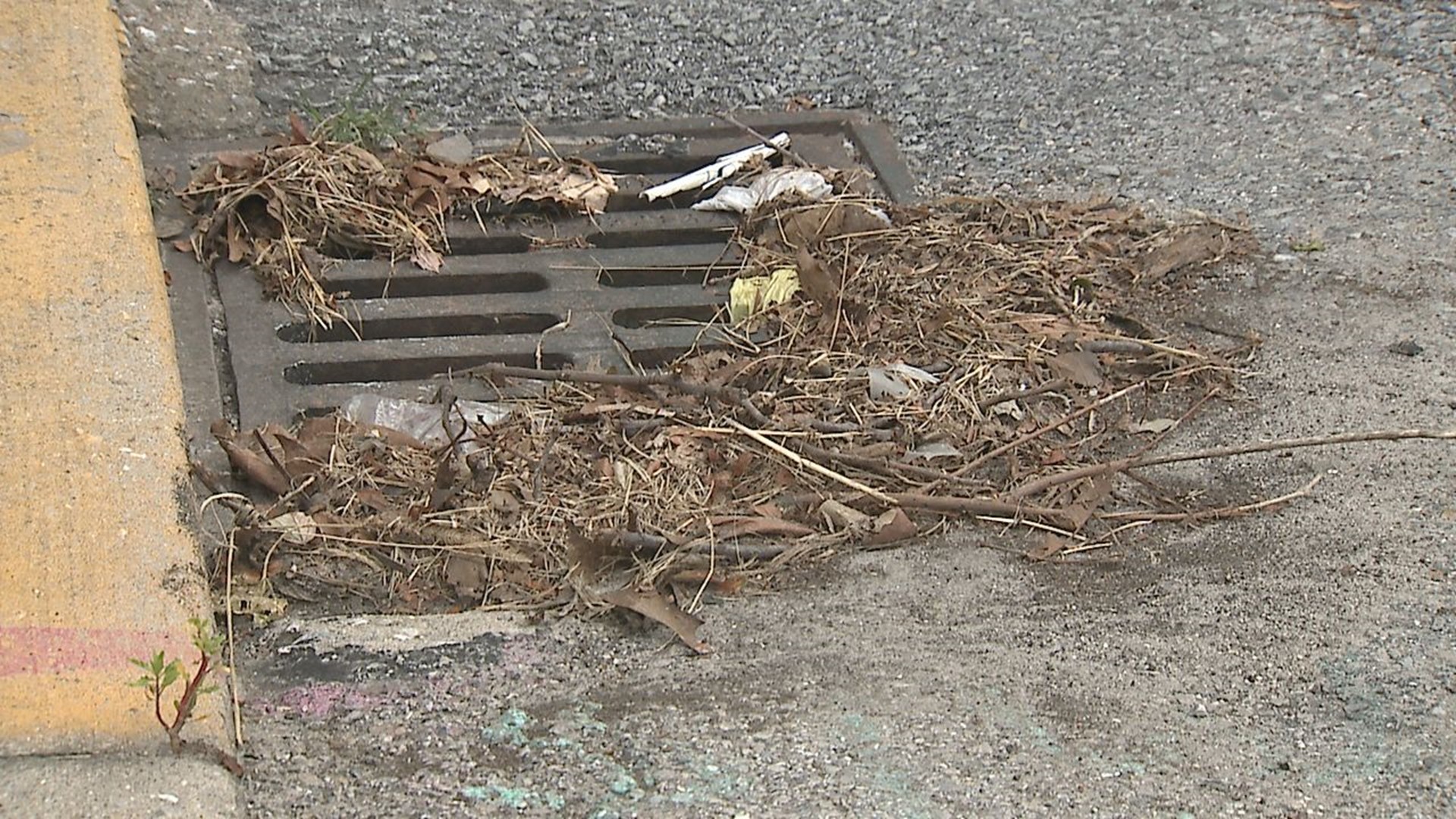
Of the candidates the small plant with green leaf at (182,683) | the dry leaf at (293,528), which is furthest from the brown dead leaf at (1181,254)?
the small plant with green leaf at (182,683)

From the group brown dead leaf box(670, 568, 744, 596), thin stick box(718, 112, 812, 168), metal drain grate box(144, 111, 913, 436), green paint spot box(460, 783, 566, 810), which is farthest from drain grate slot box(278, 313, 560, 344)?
green paint spot box(460, 783, 566, 810)

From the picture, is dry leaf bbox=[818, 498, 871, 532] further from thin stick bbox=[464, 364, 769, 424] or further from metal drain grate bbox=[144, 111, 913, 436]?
metal drain grate bbox=[144, 111, 913, 436]

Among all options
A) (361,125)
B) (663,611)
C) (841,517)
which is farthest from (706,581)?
(361,125)

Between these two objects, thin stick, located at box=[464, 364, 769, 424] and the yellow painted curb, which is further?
thin stick, located at box=[464, 364, 769, 424]

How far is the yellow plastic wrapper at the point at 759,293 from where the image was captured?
305 centimetres

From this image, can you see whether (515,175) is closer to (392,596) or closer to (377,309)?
(377,309)

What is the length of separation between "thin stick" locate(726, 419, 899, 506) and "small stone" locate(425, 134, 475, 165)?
3.74 feet

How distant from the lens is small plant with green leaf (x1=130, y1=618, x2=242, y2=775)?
1752 mm

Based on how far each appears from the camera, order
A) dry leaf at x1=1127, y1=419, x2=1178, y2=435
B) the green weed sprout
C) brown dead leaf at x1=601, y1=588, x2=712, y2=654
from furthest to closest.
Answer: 1. dry leaf at x1=1127, y1=419, x2=1178, y2=435
2. brown dead leaf at x1=601, y1=588, x2=712, y2=654
3. the green weed sprout

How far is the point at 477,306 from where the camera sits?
3.08m

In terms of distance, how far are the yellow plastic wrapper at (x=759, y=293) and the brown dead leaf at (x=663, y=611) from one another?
0.88m

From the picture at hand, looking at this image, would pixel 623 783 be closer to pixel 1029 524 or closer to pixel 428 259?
pixel 1029 524

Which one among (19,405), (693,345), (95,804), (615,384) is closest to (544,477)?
(615,384)

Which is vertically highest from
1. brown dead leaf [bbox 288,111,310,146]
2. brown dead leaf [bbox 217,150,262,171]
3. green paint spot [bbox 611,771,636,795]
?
brown dead leaf [bbox 288,111,310,146]
